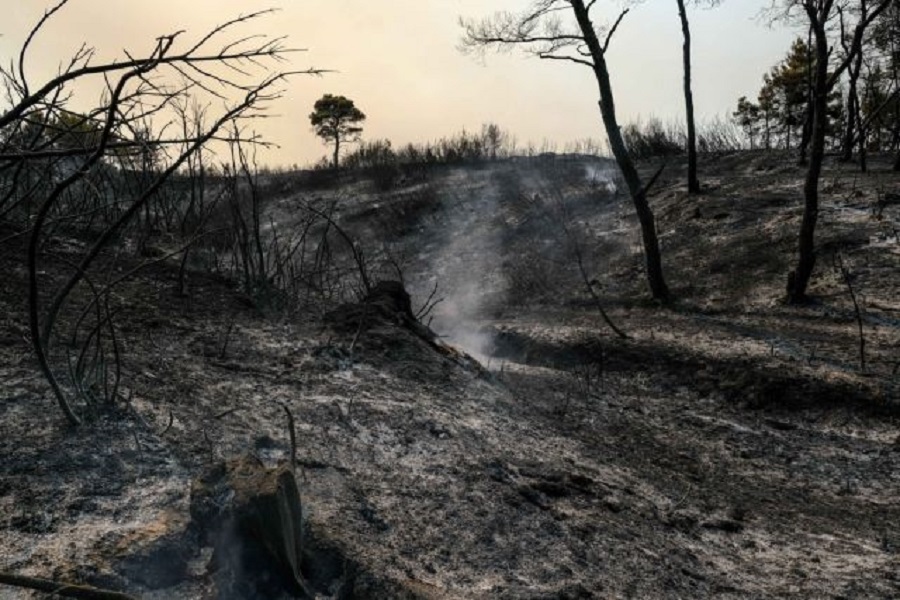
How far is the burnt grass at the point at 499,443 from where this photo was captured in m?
3.02

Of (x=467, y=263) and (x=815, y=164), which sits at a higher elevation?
(x=815, y=164)

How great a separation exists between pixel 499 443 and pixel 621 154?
25.9 ft

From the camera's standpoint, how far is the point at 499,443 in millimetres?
4941

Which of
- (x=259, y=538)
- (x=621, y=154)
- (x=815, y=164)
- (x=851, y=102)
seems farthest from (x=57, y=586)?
(x=851, y=102)

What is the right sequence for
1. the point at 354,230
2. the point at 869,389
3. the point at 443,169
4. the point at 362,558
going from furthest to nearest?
the point at 443,169 < the point at 354,230 < the point at 869,389 < the point at 362,558

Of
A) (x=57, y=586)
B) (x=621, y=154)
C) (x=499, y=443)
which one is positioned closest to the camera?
(x=57, y=586)

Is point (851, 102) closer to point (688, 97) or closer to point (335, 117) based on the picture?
point (688, 97)

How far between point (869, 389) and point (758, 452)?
163cm

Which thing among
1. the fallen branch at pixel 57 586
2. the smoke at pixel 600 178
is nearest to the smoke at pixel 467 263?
the smoke at pixel 600 178

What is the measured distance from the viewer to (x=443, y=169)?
2458 centimetres

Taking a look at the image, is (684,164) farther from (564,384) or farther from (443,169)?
(564,384)

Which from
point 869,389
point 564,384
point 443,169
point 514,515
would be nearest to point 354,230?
point 443,169

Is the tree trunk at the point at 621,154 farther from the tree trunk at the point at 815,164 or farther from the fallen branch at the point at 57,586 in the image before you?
the fallen branch at the point at 57,586

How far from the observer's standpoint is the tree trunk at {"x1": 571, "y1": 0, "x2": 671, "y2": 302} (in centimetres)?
1130
